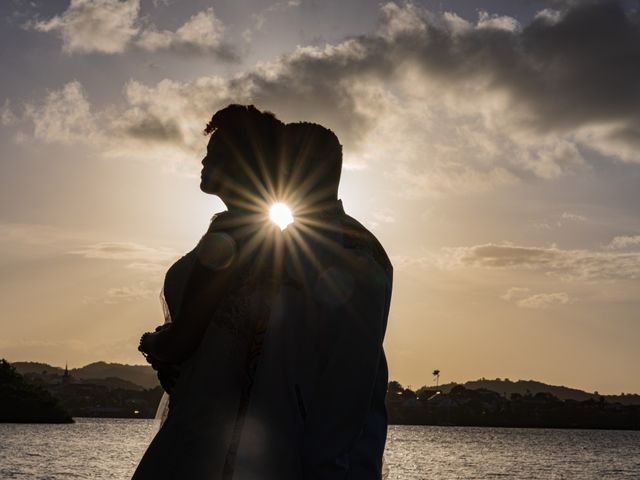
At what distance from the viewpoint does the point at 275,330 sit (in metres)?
2.45

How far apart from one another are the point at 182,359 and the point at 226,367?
0.18 meters

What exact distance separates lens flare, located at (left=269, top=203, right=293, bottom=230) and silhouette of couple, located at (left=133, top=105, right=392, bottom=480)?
0.02 meters

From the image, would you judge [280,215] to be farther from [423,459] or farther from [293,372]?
[423,459]

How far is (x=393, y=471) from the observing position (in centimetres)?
10300

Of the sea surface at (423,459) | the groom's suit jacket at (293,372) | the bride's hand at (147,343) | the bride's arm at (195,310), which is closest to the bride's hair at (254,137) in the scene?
the groom's suit jacket at (293,372)

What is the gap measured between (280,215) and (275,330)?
1.11 ft

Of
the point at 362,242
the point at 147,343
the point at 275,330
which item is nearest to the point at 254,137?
the point at 362,242

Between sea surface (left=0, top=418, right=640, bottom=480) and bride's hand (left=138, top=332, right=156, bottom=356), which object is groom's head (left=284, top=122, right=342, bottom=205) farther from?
sea surface (left=0, top=418, right=640, bottom=480)

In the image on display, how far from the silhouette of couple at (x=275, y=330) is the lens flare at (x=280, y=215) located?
2 centimetres

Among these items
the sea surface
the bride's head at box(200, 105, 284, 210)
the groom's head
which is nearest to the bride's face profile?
the bride's head at box(200, 105, 284, 210)

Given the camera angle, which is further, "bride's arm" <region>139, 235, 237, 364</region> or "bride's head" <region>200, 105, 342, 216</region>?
"bride's head" <region>200, 105, 342, 216</region>

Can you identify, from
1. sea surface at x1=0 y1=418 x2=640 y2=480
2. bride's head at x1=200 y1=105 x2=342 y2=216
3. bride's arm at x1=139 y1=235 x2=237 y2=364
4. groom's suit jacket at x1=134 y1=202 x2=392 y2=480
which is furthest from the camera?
sea surface at x1=0 y1=418 x2=640 y2=480

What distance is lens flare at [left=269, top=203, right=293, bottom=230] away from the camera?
8.29 feet

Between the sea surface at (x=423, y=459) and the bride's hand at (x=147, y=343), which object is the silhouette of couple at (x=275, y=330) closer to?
the bride's hand at (x=147, y=343)
